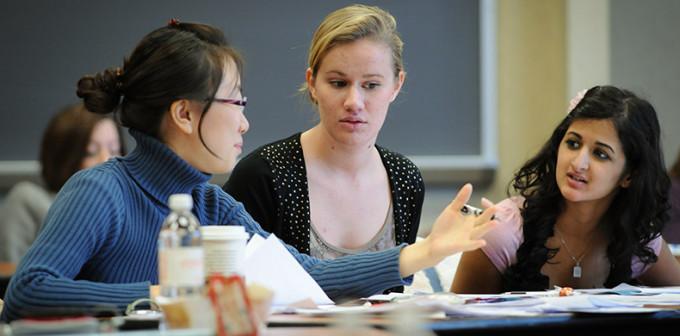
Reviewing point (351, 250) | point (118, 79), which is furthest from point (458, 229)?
point (351, 250)

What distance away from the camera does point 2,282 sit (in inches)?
137

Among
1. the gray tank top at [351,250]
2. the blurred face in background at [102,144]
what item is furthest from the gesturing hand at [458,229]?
the blurred face in background at [102,144]

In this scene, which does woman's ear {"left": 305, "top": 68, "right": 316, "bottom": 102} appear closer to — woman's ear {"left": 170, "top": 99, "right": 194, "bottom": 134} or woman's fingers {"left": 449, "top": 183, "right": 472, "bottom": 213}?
woman's ear {"left": 170, "top": 99, "right": 194, "bottom": 134}

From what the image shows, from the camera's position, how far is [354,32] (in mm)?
2670

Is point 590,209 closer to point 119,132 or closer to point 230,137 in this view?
point 230,137

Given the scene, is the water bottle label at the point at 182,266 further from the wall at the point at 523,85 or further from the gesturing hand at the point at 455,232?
the wall at the point at 523,85

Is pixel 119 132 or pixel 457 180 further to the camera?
pixel 457 180

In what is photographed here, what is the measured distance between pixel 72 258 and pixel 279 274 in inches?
15.3

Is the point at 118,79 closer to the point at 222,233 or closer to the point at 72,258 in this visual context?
the point at 72,258

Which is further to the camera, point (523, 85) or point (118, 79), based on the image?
point (523, 85)

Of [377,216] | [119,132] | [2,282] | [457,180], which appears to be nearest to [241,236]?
[377,216]

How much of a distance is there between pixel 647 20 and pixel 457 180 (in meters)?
1.21

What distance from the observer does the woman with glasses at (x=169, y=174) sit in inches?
72.9

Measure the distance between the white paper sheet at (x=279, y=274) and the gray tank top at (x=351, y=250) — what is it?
74 centimetres
